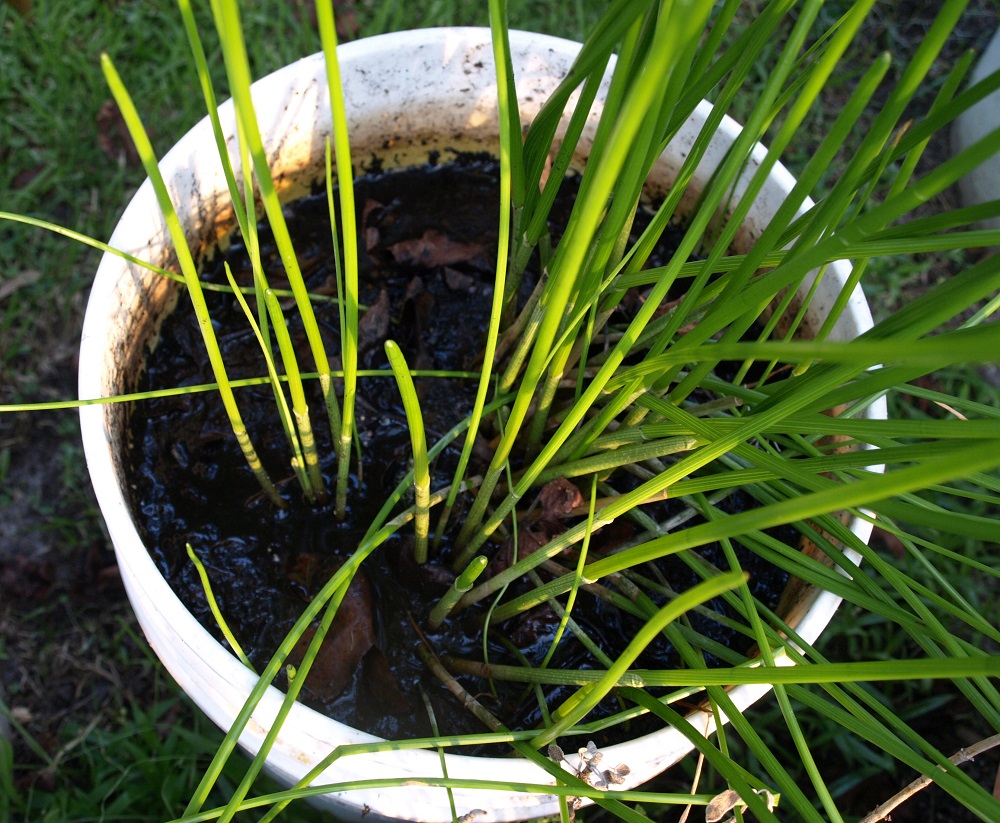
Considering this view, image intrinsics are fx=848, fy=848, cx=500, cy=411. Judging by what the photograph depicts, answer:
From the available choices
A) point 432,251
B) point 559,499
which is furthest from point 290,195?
point 559,499

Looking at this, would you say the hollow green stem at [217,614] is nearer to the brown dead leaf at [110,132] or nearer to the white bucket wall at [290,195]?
the white bucket wall at [290,195]

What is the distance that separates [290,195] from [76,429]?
0.51 metres

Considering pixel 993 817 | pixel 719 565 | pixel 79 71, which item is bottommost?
pixel 993 817

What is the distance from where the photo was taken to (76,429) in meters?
1.16

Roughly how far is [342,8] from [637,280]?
3.42ft

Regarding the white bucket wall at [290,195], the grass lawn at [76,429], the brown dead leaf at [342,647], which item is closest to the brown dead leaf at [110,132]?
the grass lawn at [76,429]

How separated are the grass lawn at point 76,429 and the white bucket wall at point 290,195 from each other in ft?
1.26

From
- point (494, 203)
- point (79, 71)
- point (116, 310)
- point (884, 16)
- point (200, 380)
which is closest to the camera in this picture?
point (116, 310)

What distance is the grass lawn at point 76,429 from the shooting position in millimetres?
1031

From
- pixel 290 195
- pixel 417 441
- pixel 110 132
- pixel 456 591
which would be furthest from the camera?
pixel 110 132

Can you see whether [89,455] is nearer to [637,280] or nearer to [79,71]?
[637,280]

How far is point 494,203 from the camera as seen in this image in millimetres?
939

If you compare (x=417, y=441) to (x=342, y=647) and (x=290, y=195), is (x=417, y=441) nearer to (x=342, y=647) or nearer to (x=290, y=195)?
(x=342, y=647)

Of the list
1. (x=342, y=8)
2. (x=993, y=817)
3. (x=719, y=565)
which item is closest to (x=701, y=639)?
(x=719, y=565)
